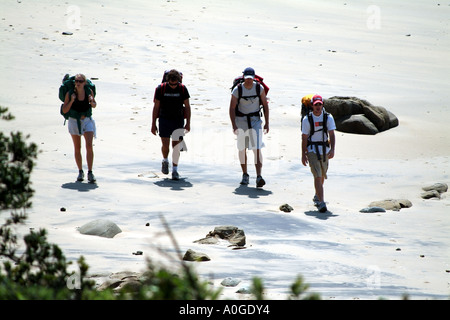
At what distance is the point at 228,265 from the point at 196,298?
445 cm

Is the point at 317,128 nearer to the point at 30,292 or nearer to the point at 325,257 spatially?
the point at 325,257

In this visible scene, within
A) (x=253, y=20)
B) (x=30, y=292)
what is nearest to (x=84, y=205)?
(x=30, y=292)

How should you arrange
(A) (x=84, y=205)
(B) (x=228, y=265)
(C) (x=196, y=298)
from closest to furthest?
(C) (x=196, y=298)
(B) (x=228, y=265)
(A) (x=84, y=205)

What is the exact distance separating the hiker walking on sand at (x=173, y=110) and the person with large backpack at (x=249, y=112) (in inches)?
32.0

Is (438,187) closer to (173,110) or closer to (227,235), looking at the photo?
(173,110)

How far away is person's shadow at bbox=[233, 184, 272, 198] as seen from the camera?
11266 mm

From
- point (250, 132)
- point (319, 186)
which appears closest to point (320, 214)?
point (319, 186)

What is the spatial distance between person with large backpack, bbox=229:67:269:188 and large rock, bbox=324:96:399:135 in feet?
17.1

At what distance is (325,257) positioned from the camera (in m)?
8.00

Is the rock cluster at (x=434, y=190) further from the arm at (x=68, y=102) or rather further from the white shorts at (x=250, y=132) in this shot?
the arm at (x=68, y=102)

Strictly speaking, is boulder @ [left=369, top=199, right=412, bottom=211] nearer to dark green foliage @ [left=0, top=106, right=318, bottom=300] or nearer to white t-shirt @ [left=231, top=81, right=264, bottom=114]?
white t-shirt @ [left=231, top=81, right=264, bottom=114]

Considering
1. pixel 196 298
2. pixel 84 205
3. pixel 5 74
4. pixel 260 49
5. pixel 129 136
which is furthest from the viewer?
pixel 260 49

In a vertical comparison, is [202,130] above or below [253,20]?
below

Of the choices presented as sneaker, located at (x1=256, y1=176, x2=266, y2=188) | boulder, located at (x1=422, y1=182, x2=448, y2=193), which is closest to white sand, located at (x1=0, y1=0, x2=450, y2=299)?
sneaker, located at (x1=256, y1=176, x2=266, y2=188)
